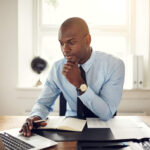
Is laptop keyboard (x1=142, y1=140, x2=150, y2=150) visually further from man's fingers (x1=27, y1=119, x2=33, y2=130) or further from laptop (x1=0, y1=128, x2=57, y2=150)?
man's fingers (x1=27, y1=119, x2=33, y2=130)

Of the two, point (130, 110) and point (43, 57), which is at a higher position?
point (43, 57)

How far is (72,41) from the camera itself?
4.23ft

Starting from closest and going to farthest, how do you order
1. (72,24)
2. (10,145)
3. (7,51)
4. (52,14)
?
1. (10,145)
2. (72,24)
3. (7,51)
4. (52,14)

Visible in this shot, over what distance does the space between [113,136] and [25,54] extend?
1812 mm

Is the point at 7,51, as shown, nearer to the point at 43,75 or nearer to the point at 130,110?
the point at 43,75

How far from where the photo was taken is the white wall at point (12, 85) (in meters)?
2.33

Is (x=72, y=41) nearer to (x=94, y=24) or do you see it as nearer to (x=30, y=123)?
(x=30, y=123)

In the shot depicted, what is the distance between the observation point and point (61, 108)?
1550 mm

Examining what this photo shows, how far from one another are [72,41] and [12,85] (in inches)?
51.0

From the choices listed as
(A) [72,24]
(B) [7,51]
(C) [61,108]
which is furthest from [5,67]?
(A) [72,24]

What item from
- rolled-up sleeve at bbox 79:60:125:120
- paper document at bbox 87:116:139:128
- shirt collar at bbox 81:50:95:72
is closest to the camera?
paper document at bbox 87:116:139:128

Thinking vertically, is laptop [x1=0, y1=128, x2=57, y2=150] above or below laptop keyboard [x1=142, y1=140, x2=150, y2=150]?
below

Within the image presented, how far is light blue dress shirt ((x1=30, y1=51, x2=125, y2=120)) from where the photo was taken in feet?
4.09

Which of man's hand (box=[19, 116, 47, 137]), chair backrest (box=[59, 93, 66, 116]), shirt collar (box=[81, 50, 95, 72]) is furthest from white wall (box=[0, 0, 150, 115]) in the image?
man's hand (box=[19, 116, 47, 137])
